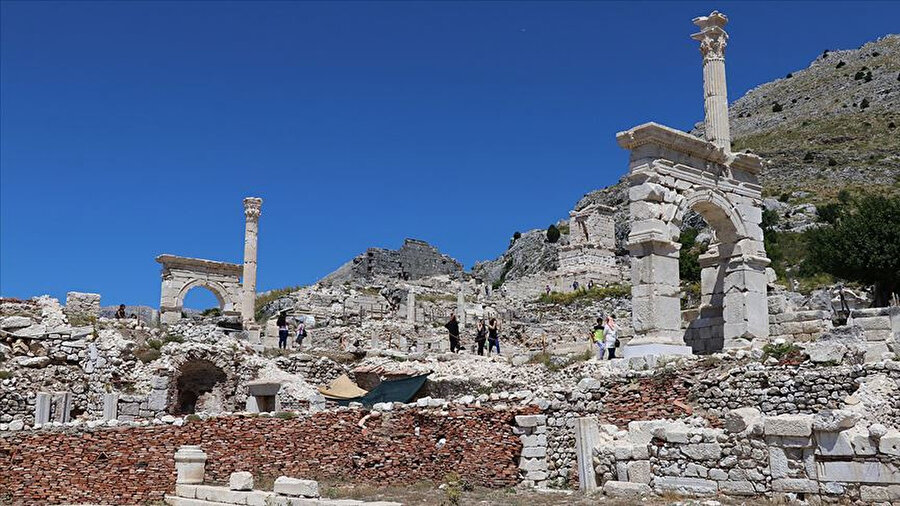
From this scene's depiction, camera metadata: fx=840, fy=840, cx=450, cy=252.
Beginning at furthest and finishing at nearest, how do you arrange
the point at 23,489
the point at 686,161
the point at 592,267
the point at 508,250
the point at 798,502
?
the point at 508,250, the point at 592,267, the point at 686,161, the point at 23,489, the point at 798,502

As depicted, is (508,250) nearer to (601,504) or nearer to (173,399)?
(173,399)

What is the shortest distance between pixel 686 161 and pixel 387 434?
878cm

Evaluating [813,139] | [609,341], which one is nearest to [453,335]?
[609,341]

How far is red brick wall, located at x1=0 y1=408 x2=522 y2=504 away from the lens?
1625cm

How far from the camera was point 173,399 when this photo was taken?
23828mm

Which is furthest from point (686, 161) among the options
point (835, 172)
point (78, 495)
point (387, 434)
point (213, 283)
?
point (835, 172)

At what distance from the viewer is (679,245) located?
17.9 metres

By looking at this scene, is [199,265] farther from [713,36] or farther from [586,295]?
[713,36]

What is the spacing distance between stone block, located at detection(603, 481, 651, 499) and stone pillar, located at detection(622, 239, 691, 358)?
5927mm

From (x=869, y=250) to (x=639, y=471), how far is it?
88.6 ft

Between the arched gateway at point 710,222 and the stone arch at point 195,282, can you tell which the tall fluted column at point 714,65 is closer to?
the arched gateway at point 710,222

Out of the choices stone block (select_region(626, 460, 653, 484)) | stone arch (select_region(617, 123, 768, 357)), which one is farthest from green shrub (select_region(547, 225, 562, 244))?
stone block (select_region(626, 460, 653, 484))

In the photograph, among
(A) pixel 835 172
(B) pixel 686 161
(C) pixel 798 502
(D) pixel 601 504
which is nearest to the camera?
(C) pixel 798 502

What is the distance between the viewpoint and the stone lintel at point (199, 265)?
121ft
